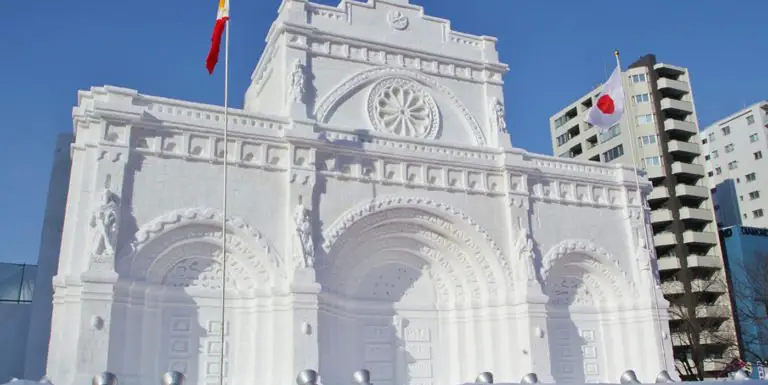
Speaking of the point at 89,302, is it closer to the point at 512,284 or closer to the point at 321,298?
the point at 321,298

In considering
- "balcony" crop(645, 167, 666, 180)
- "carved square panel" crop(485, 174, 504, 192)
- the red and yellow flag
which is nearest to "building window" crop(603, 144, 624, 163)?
"balcony" crop(645, 167, 666, 180)

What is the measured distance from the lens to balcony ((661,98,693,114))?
187ft

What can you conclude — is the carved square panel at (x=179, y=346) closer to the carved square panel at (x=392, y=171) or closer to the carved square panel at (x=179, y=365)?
the carved square panel at (x=179, y=365)

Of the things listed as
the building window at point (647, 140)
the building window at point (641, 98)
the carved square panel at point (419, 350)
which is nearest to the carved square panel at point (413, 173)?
the carved square panel at point (419, 350)

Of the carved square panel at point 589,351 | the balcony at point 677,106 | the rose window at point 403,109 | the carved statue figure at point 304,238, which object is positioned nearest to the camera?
the carved statue figure at point 304,238

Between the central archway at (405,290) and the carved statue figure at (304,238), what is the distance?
2.30 ft

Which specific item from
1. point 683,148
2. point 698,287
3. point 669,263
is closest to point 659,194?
point 683,148

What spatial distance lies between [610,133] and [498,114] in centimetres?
3618

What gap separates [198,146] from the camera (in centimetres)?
2123

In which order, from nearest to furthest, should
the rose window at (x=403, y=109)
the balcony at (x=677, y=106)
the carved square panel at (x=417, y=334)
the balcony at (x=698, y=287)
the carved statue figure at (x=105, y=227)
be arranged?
the carved statue figure at (x=105, y=227)
the carved square panel at (x=417, y=334)
the rose window at (x=403, y=109)
the balcony at (x=698, y=287)
the balcony at (x=677, y=106)

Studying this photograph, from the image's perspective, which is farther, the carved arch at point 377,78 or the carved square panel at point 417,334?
the carved arch at point 377,78

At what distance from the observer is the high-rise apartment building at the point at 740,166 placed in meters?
60.2

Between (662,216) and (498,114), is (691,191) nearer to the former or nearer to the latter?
(662,216)

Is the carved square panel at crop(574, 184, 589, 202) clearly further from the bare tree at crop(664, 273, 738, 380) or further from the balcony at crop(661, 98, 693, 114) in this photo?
the balcony at crop(661, 98, 693, 114)
